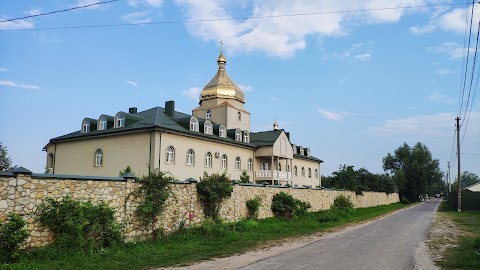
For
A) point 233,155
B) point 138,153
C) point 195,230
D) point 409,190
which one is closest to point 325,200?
point 233,155

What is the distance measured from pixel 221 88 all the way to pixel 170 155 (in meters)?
14.1

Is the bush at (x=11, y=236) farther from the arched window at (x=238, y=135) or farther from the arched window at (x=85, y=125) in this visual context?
the arched window at (x=238, y=135)

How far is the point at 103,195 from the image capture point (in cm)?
1107

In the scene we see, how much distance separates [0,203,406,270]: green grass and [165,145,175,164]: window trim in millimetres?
11288

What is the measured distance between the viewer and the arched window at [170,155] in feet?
90.0

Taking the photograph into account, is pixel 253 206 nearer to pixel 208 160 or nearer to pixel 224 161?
pixel 208 160

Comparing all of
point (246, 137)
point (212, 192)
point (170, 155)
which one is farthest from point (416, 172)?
point (212, 192)

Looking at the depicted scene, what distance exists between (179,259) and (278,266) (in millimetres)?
2599

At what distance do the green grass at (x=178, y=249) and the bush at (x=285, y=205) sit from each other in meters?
2.61

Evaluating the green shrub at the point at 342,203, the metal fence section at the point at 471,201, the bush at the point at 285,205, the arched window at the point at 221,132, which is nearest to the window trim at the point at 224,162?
the arched window at the point at 221,132

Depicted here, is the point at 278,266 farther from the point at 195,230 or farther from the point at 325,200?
the point at 325,200

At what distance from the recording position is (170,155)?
91.2 ft

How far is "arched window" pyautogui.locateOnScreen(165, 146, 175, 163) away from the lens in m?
27.4

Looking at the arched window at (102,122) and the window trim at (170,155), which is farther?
the arched window at (102,122)
